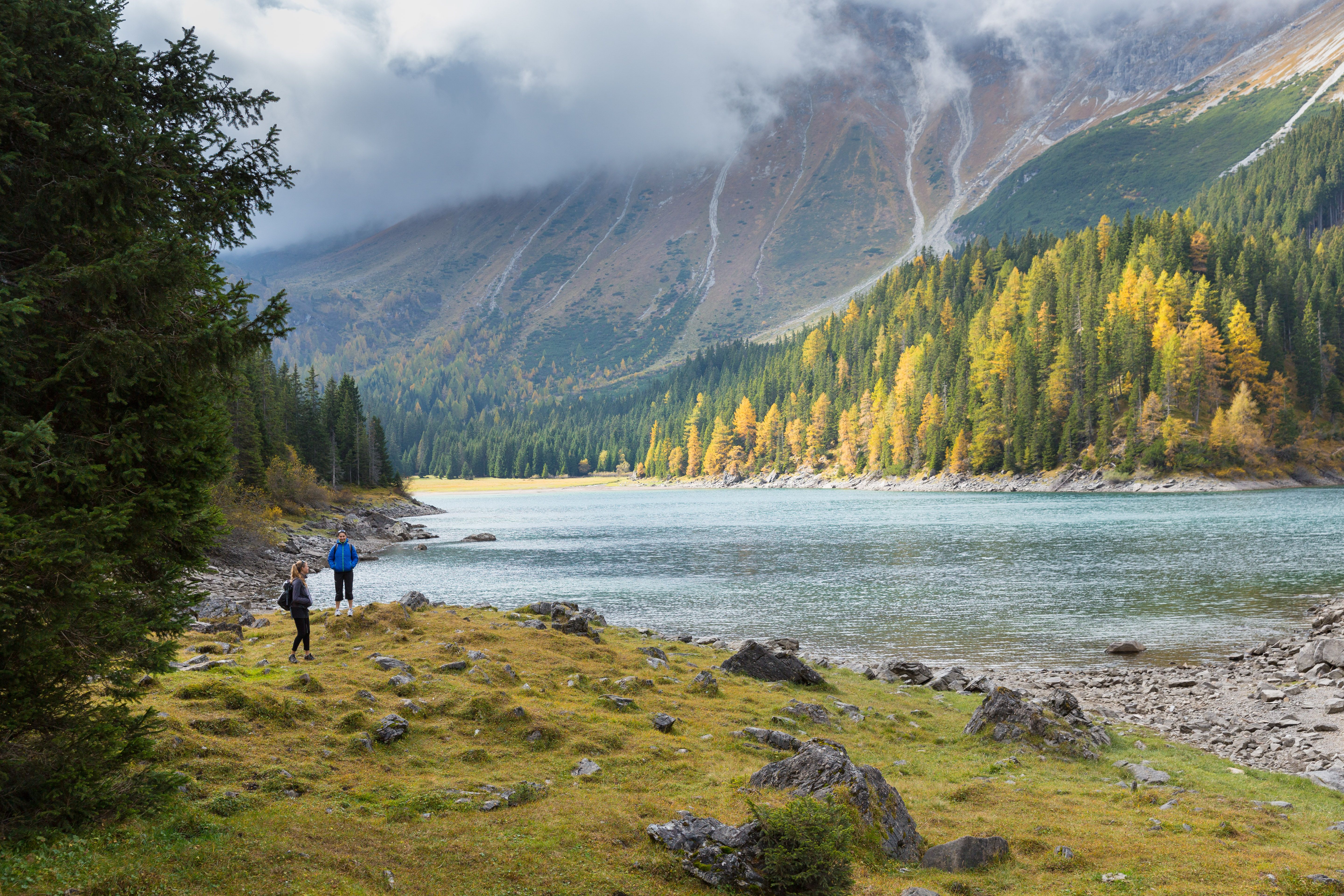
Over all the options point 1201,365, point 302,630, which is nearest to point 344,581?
point 302,630

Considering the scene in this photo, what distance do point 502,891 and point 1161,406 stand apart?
409ft

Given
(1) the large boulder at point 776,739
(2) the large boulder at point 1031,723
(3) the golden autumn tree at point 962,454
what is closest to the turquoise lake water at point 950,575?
(2) the large boulder at point 1031,723

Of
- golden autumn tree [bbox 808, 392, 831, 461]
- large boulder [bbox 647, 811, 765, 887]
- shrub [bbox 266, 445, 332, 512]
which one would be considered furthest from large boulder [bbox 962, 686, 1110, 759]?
golden autumn tree [bbox 808, 392, 831, 461]

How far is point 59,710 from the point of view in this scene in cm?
833

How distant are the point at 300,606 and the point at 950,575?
3728 centimetres

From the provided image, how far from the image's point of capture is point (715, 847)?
9.27m

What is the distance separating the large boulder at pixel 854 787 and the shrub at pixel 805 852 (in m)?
0.92

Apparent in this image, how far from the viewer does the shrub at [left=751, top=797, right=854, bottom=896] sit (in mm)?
8773

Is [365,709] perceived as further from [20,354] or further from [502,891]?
[20,354]

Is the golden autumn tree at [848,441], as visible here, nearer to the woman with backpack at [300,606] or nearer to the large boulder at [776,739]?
the woman with backpack at [300,606]

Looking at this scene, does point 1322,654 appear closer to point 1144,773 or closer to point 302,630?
point 1144,773

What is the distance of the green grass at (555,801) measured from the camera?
26.9 feet

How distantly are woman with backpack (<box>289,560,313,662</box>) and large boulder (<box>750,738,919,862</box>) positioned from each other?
13.1m

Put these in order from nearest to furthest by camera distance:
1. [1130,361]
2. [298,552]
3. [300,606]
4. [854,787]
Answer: [854,787]
[300,606]
[298,552]
[1130,361]
